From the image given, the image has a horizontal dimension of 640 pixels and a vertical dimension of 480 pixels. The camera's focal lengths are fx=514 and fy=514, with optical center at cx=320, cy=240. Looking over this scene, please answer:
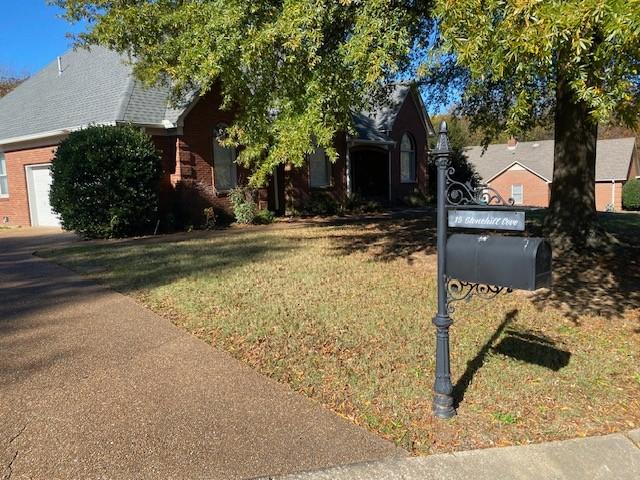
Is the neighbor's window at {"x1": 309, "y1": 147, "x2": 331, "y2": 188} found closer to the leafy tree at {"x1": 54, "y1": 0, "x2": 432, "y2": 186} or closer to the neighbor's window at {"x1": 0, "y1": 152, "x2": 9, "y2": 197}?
the neighbor's window at {"x1": 0, "y1": 152, "x2": 9, "y2": 197}

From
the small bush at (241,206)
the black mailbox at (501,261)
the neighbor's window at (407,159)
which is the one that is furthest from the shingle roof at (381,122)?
the black mailbox at (501,261)

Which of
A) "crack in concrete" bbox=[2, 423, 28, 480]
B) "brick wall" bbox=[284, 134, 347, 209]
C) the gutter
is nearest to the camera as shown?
"crack in concrete" bbox=[2, 423, 28, 480]

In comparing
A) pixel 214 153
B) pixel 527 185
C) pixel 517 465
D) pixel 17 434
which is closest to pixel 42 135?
pixel 214 153

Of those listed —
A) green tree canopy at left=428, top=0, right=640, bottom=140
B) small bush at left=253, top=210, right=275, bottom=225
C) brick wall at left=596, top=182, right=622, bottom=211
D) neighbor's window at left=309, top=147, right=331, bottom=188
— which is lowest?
brick wall at left=596, top=182, right=622, bottom=211

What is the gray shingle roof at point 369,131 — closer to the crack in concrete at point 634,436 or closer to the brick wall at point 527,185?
the crack in concrete at point 634,436

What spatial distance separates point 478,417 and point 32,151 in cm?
1758

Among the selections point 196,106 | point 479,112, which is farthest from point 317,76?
point 196,106

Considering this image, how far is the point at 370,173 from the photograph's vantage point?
2328 cm

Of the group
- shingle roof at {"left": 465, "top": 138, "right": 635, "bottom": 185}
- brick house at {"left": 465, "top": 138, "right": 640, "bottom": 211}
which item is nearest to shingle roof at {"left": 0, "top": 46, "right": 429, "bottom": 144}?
brick house at {"left": 465, "top": 138, "right": 640, "bottom": 211}

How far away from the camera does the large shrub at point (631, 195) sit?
3953cm

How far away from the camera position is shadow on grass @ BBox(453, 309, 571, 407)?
178 inches

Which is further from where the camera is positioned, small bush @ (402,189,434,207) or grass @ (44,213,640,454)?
small bush @ (402,189,434,207)

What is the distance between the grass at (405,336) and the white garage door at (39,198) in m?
8.94

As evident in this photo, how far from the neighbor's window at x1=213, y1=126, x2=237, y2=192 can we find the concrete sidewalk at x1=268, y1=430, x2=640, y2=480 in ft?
46.2
